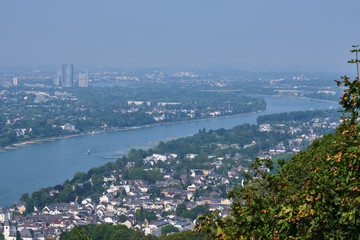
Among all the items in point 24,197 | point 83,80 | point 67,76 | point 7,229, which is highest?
point 67,76

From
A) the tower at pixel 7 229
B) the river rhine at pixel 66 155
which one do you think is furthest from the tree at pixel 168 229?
the river rhine at pixel 66 155

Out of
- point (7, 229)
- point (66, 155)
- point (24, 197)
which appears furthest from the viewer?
point (66, 155)

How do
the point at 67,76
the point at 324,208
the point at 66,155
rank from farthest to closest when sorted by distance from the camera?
the point at 67,76 → the point at 66,155 → the point at 324,208

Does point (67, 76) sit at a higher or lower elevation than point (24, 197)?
higher

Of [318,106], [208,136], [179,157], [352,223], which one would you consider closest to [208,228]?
[352,223]

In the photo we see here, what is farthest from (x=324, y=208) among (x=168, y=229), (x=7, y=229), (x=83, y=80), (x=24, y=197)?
(x=83, y=80)

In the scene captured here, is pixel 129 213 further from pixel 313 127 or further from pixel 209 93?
pixel 209 93

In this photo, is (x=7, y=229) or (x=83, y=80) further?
(x=83, y=80)

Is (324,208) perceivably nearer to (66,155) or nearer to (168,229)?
(168,229)

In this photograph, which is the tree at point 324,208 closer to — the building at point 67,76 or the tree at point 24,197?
the tree at point 24,197
